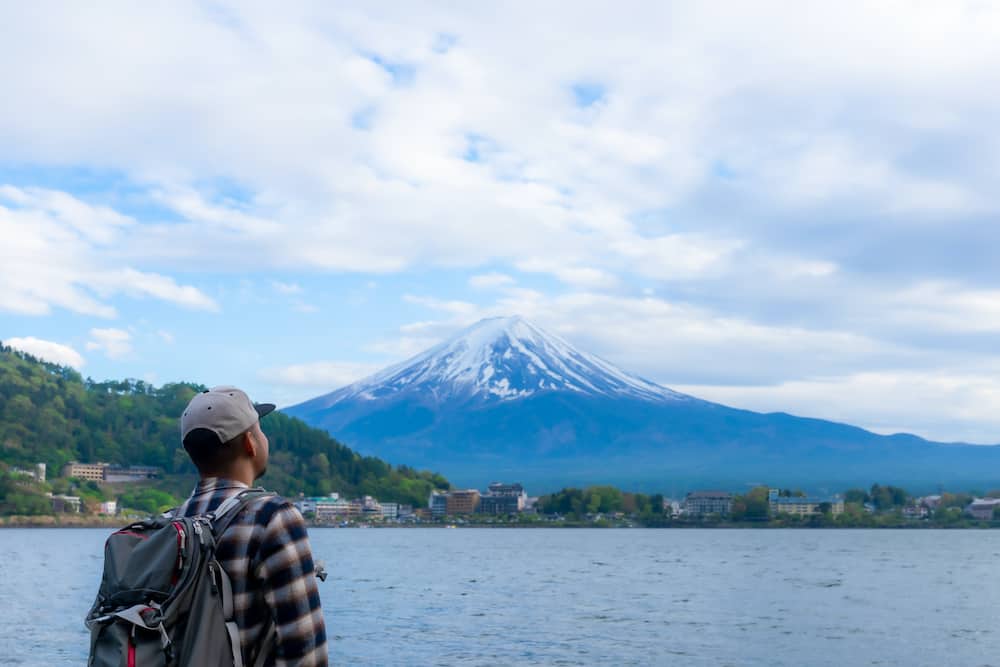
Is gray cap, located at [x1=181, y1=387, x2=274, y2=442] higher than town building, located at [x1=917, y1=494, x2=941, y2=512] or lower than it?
lower

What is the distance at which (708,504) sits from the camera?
17100 cm

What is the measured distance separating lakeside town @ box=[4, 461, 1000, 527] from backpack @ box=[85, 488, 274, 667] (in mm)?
152086

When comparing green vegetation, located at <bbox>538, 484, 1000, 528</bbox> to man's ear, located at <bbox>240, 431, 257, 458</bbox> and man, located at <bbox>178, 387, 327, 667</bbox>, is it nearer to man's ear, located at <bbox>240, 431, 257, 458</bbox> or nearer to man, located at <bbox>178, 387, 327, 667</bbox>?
man's ear, located at <bbox>240, 431, 257, 458</bbox>

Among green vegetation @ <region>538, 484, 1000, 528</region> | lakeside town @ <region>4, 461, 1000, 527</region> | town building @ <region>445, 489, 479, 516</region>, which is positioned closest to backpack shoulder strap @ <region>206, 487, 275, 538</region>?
lakeside town @ <region>4, 461, 1000, 527</region>

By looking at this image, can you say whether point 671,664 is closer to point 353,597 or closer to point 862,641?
point 862,641

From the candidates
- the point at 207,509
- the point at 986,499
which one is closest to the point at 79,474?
→ the point at 986,499

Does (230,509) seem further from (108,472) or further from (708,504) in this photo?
(708,504)

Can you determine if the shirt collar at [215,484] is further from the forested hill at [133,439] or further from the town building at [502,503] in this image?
the town building at [502,503]

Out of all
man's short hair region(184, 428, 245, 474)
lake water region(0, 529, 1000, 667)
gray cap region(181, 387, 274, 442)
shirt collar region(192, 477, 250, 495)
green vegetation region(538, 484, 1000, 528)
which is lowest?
lake water region(0, 529, 1000, 667)

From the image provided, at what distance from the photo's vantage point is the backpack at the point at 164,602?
3.18 metres

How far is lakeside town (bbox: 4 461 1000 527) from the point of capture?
157875mm

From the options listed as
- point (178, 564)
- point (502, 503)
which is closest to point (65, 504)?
point (502, 503)

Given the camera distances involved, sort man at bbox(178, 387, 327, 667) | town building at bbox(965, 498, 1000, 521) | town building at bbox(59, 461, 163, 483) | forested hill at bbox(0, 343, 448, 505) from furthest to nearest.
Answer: town building at bbox(965, 498, 1000, 521) < forested hill at bbox(0, 343, 448, 505) < town building at bbox(59, 461, 163, 483) < man at bbox(178, 387, 327, 667)

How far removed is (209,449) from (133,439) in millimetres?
174175
